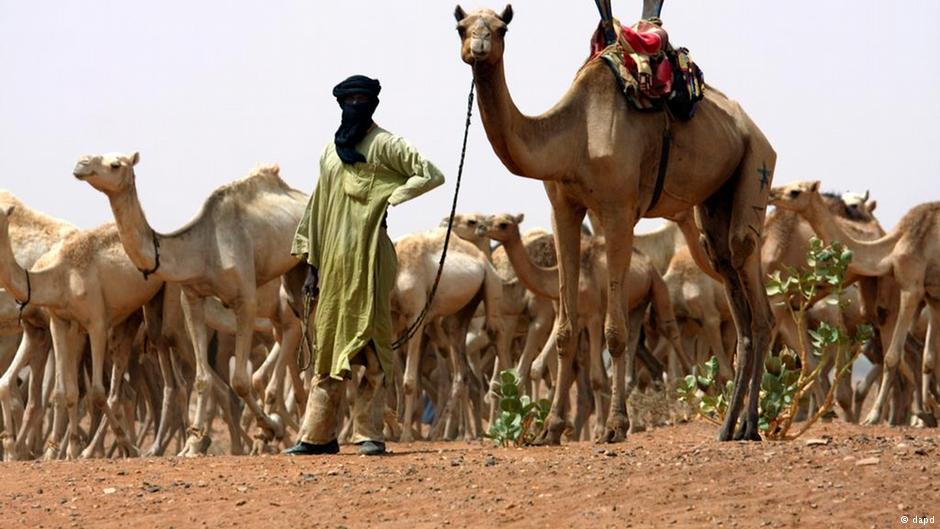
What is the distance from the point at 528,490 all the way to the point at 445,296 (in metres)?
11.1

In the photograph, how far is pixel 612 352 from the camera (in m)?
11.8

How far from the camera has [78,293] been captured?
1642 centimetres

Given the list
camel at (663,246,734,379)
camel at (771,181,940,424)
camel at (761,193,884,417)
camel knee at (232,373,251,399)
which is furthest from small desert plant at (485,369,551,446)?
camel at (663,246,734,379)

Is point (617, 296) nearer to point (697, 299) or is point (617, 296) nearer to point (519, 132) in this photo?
point (519, 132)

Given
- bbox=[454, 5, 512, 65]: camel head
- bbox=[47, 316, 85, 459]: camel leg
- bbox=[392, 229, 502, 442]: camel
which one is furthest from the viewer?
bbox=[392, 229, 502, 442]: camel

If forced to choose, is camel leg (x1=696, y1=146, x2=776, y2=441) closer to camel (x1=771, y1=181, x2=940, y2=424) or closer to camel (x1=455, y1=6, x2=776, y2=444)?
camel (x1=455, y1=6, x2=776, y2=444)

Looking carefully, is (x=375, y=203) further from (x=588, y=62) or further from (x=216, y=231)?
(x=216, y=231)

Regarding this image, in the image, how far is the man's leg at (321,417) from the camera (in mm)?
11859

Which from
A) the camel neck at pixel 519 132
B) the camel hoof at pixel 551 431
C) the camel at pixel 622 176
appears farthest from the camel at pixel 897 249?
the camel neck at pixel 519 132

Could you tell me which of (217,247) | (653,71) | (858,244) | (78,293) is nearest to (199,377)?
(217,247)

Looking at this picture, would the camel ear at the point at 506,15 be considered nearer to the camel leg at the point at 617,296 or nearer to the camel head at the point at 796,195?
the camel leg at the point at 617,296

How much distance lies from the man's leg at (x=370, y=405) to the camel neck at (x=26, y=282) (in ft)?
16.0

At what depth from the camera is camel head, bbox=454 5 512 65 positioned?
36.2 ft

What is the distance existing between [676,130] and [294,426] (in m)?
7.04
